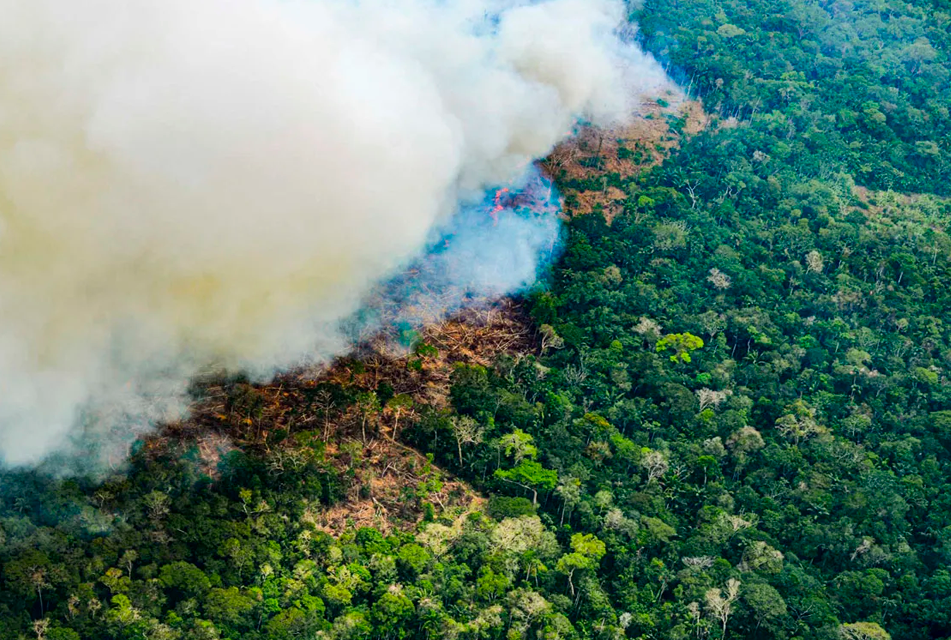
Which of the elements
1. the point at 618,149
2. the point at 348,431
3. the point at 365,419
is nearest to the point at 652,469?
the point at 365,419

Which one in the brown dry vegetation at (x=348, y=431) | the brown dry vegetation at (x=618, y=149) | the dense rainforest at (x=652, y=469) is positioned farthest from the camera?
the brown dry vegetation at (x=618, y=149)

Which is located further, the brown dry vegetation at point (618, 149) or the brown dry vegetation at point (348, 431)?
the brown dry vegetation at point (618, 149)

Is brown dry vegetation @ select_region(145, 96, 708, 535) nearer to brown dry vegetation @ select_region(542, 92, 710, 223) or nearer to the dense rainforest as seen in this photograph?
the dense rainforest

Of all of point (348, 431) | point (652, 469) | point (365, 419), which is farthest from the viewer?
point (652, 469)

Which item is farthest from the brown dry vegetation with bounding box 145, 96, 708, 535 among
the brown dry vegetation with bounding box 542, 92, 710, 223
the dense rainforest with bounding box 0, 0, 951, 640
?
the brown dry vegetation with bounding box 542, 92, 710, 223

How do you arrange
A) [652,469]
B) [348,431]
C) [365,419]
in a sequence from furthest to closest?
[652,469]
[365,419]
[348,431]

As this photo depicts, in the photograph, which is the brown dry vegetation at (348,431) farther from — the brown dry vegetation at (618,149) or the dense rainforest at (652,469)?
the brown dry vegetation at (618,149)

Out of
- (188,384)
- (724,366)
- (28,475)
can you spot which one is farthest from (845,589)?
(28,475)

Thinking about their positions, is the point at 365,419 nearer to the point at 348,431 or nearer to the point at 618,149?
the point at 348,431

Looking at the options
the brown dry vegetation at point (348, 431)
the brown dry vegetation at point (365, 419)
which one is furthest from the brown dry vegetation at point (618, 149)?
the brown dry vegetation at point (348, 431)
